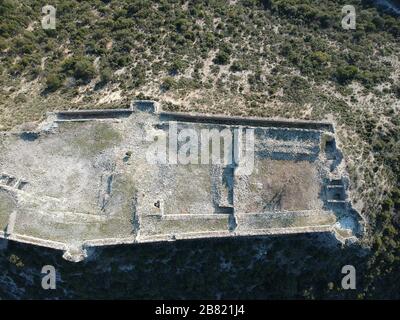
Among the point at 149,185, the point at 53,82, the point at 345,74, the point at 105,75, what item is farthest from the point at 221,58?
the point at 53,82

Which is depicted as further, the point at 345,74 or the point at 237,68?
the point at 345,74

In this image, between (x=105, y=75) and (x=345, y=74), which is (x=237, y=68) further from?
(x=105, y=75)

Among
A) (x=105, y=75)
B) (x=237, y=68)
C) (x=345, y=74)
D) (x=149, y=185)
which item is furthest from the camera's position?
(x=345, y=74)

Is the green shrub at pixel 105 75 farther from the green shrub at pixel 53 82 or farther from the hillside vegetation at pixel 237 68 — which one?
the green shrub at pixel 53 82

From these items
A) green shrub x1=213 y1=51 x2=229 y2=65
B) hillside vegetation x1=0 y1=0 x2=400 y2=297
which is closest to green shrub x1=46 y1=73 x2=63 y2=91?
hillside vegetation x1=0 y1=0 x2=400 y2=297

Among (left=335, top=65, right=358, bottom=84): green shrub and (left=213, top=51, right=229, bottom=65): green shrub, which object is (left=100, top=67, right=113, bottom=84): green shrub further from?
(left=335, top=65, right=358, bottom=84): green shrub

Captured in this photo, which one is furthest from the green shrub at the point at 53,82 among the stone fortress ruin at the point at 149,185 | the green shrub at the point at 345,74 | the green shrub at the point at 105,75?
the green shrub at the point at 345,74
